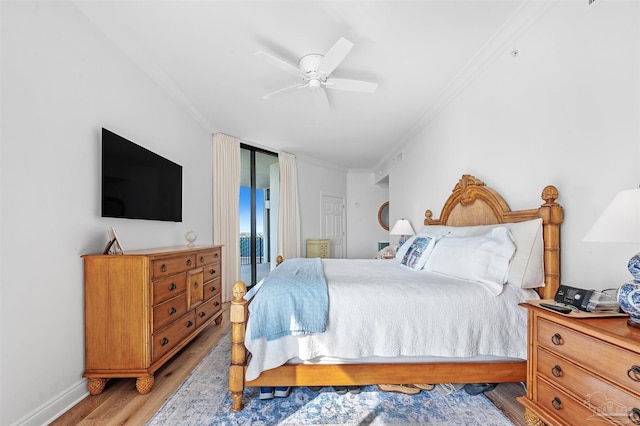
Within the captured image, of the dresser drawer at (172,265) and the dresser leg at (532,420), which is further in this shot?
the dresser drawer at (172,265)

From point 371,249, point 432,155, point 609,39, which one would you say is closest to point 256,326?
point 609,39

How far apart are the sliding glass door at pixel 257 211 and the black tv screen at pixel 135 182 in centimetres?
193

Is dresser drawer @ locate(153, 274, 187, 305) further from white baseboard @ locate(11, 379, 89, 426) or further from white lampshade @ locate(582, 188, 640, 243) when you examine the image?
white lampshade @ locate(582, 188, 640, 243)

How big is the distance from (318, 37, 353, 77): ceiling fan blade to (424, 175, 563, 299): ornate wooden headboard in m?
1.62

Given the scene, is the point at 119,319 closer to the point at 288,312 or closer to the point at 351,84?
the point at 288,312

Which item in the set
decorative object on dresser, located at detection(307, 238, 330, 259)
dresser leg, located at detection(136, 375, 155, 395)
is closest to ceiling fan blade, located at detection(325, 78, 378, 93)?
dresser leg, located at detection(136, 375, 155, 395)

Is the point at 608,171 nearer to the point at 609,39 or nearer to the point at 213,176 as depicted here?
the point at 609,39

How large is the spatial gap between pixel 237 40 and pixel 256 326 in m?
2.09

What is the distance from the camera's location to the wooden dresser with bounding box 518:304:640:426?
106 centimetres

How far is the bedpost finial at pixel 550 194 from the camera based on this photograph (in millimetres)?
1881

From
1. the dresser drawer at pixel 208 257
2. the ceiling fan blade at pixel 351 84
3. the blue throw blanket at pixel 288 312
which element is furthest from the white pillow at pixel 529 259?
the dresser drawer at pixel 208 257

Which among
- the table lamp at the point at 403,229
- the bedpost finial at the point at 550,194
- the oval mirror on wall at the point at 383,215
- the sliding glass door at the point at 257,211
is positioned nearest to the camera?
the bedpost finial at the point at 550,194

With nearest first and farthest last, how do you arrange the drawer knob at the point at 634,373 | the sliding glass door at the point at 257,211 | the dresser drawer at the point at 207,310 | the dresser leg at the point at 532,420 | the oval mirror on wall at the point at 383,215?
the drawer knob at the point at 634,373 < the dresser leg at the point at 532,420 < the dresser drawer at the point at 207,310 < the sliding glass door at the point at 257,211 < the oval mirror on wall at the point at 383,215

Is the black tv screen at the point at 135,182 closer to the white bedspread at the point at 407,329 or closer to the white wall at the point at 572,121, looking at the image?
the white bedspread at the point at 407,329
